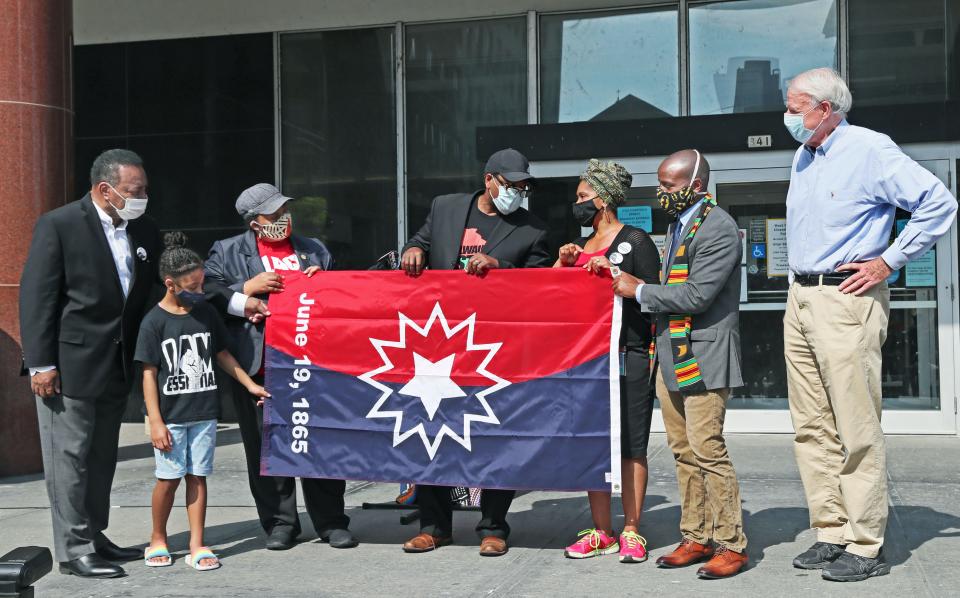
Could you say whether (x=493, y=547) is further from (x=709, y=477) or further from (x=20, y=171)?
(x=20, y=171)

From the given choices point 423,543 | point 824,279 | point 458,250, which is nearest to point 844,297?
point 824,279

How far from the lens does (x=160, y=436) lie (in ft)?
16.7

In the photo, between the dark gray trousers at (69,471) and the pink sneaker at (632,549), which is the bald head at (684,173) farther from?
the dark gray trousers at (69,471)

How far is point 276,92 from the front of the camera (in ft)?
37.8

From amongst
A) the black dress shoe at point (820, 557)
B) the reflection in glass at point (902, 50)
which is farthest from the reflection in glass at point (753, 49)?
the black dress shoe at point (820, 557)

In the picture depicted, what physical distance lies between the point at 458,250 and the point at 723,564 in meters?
2.05

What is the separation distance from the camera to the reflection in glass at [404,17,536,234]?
35.8 ft

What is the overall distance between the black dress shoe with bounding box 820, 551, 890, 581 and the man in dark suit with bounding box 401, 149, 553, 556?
157 centimetres

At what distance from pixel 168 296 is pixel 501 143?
5.59 meters

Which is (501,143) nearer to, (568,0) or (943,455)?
(568,0)

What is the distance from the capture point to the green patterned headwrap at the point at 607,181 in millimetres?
5145

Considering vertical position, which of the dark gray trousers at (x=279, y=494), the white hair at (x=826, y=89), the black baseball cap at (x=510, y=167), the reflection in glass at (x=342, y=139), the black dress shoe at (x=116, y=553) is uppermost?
the reflection in glass at (x=342, y=139)

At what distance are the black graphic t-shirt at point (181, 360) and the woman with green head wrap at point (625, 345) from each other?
6.36 feet

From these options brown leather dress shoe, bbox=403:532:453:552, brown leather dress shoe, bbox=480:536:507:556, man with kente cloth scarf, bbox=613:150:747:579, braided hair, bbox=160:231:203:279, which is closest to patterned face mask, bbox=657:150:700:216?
man with kente cloth scarf, bbox=613:150:747:579
